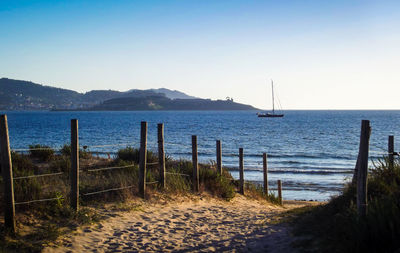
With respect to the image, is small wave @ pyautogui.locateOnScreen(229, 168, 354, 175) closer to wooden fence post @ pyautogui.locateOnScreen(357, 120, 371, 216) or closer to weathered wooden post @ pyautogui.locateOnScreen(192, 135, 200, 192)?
weathered wooden post @ pyautogui.locateOnScreen(192, 135, 200, 192)

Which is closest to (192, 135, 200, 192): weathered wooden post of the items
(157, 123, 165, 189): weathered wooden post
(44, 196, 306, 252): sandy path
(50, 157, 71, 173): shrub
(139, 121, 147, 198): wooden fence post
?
(157, 123, 165, 189): weathered wooden post

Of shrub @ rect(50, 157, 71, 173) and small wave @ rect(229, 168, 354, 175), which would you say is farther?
small wave @ rect(229, 168, 354, 175)

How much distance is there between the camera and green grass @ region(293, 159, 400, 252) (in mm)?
5000

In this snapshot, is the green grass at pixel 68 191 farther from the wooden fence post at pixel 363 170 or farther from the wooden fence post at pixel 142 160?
the wooden fence post at pixel 363 170

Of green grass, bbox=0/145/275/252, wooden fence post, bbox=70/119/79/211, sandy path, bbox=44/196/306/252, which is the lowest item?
sandy path, bbox=44/196/306/252

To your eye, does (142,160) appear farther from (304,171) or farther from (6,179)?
(304,171)

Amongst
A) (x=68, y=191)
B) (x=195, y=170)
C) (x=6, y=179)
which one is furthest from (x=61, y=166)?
(x=6, y=179)

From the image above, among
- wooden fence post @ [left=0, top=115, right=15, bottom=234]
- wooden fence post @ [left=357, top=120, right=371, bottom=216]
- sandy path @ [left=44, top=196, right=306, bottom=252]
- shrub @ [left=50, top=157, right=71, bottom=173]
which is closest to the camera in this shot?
wooden fence post @ [left=357, top=120, right=371, bottom=216]

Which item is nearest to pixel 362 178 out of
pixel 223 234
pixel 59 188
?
pixel 223 234

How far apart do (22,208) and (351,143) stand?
1714 inches

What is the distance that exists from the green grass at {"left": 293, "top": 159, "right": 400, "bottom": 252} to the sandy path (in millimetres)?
610

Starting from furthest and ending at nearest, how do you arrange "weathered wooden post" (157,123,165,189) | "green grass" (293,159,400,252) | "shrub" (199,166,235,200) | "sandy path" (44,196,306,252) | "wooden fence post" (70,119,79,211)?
"shrub" (199,166,235,200) < "weathered wooden post" (157,123,165,189) < "wooden fence post" (70,119,79,211) < "sandy path" (44,196,306,252) < "green grass" (293,159,400,252)

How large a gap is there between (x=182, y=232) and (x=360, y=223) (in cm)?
385

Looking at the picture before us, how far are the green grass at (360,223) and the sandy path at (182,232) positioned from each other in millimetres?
610
